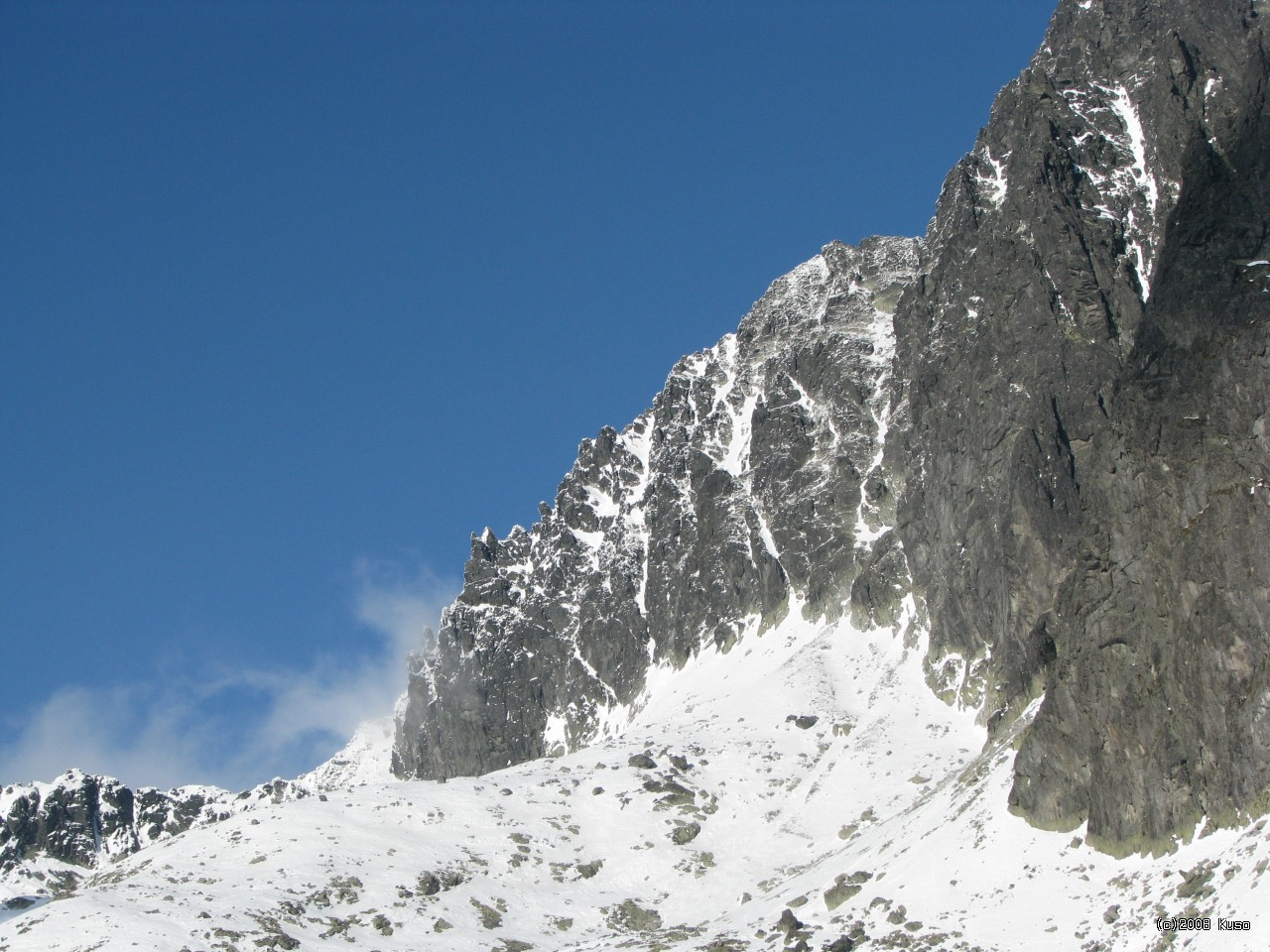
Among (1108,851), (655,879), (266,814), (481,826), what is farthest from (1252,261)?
(266,814)

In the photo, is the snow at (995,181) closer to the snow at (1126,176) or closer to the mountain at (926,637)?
the mountain at (926,637)

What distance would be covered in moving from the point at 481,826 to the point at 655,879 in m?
14.4

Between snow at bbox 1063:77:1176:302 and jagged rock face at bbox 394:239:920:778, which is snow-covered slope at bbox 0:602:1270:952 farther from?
snow at bbox 1063:77:1176:302

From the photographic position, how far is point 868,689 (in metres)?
116

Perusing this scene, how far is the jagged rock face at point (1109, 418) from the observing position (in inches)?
2061

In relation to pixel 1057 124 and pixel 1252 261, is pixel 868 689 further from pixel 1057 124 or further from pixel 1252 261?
pixel 1252 261

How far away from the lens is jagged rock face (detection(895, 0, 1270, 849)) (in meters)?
52.3

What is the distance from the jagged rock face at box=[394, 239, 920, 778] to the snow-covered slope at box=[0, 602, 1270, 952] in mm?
23327

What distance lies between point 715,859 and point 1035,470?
125 ft

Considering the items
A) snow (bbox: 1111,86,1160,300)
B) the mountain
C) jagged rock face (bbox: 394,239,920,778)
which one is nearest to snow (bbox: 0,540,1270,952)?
the mountain

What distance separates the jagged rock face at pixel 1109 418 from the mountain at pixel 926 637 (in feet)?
0.78

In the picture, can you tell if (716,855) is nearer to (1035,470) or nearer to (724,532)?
(1035,470)

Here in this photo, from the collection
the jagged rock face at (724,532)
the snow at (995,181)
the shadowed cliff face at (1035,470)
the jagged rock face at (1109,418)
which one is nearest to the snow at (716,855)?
the shadowed cliff face at (1035,470)

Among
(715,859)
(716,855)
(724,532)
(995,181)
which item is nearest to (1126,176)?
(995,181)
